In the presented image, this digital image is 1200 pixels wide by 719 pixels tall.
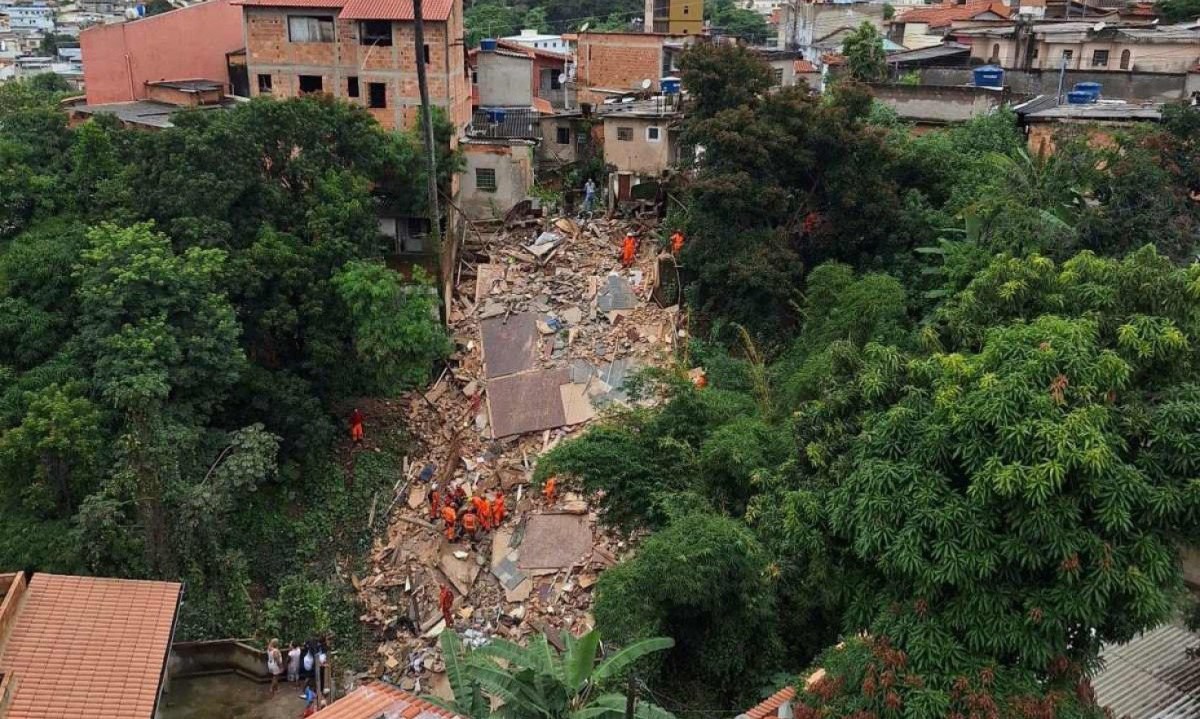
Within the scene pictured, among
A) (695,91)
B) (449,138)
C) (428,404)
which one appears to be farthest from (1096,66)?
(428,404)

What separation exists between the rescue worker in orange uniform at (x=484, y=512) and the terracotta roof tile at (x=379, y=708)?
8105mm

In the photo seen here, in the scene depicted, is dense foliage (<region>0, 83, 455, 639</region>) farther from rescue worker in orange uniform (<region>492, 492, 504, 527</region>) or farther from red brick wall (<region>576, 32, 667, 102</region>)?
red brick wall (<region>576, 32, 667, 102</region>)

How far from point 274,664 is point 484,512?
5302 mm

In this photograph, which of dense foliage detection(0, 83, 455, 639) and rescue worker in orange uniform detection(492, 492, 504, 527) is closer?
dense foliage detection(0, 83, 455, 639)

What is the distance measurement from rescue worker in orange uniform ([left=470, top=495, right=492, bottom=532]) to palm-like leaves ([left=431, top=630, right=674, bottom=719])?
741cm

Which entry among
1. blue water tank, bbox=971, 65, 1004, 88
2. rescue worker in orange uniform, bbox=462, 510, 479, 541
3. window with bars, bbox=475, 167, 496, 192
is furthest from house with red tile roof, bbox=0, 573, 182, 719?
blue water tank, bbox=971, 65, 1004, 88

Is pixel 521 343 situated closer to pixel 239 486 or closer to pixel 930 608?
pixel 239 486

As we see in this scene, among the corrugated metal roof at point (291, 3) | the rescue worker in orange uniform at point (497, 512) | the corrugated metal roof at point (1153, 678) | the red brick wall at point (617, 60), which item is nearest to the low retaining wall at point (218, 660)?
the rescue worker in orange uniform at point (497, 512)

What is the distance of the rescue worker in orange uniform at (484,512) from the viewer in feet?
64.4

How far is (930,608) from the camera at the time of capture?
9.45 m

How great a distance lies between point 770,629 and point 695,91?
46.9 ft

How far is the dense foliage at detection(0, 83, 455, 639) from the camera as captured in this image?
17203mm

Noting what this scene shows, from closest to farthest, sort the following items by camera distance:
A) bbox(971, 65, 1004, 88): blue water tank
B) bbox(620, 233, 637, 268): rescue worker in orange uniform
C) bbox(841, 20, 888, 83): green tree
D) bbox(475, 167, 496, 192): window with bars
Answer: bbox(620, 233, 637, 268): rescue worker in orange uniform
bbox(971, 65, 1004, 88): blue water tank
bbox(475, 167, 496, 192): window with bars
bbox(841, 20, 888, 83): green tree

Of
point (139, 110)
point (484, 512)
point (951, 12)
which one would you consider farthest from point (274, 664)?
point (951, 12)
